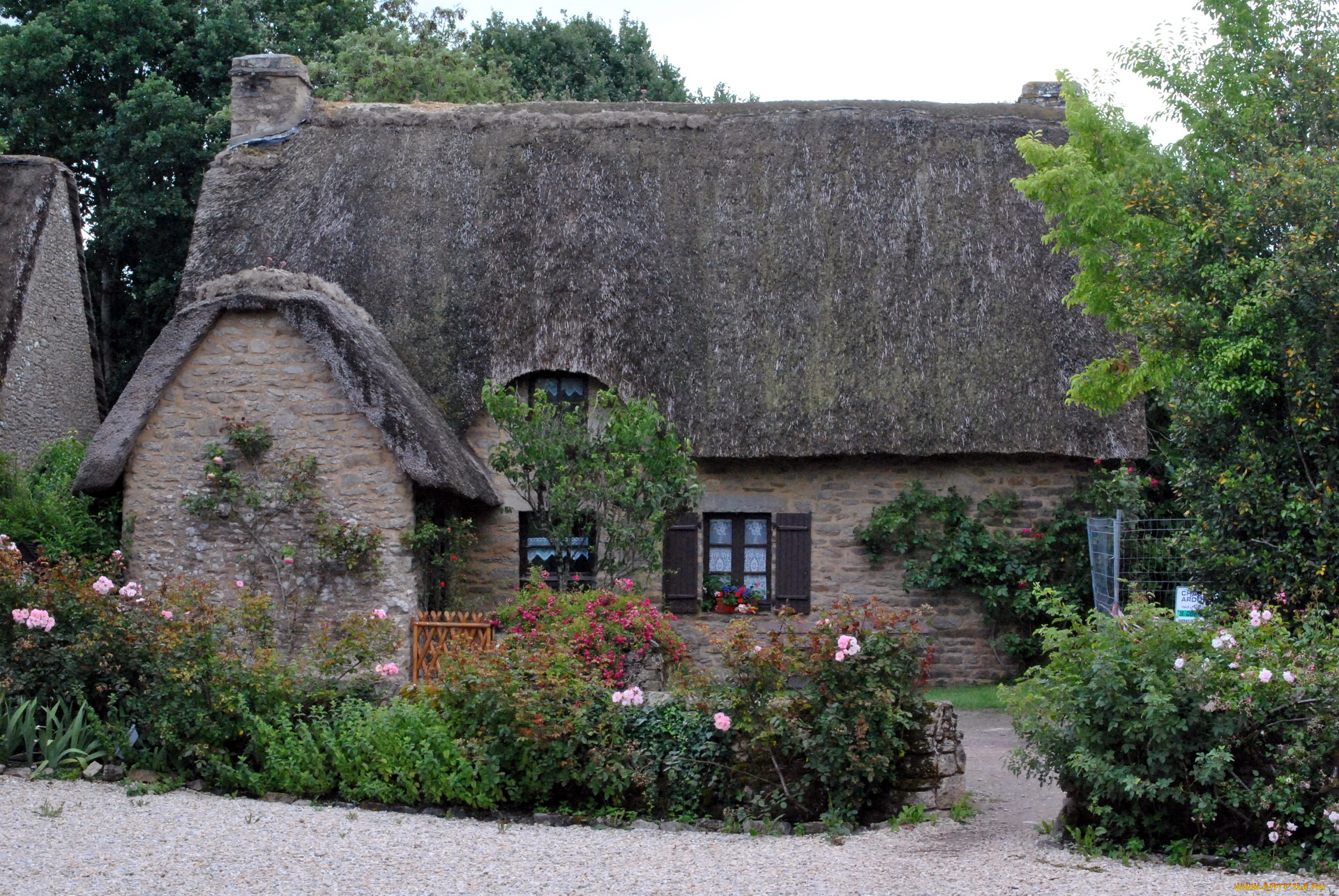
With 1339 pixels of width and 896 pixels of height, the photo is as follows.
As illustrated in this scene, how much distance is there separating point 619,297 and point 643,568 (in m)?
2.79

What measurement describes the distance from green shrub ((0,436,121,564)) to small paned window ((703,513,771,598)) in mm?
5540

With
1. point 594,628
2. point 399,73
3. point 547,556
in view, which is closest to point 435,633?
point 594,628

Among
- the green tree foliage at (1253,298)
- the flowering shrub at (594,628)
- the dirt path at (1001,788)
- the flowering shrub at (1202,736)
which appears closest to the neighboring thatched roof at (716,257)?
the flowering shrub at (594,628)

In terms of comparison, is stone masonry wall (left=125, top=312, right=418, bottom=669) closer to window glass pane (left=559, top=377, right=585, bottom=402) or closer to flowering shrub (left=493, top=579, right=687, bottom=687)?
flowering shrub (left=493, top=579, right=687, bottom=687)

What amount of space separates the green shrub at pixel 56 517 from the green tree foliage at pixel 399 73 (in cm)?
960

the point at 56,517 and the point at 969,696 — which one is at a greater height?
the point at 56,517

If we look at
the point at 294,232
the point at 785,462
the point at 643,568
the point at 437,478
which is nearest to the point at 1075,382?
the point at 785,462

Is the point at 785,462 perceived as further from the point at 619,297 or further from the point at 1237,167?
the point at 1237,167

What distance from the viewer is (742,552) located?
12.6 meters

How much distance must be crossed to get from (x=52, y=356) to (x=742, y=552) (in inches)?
310

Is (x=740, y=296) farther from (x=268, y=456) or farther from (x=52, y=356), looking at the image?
(x=52, y=356)

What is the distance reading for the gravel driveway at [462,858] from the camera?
5.35m

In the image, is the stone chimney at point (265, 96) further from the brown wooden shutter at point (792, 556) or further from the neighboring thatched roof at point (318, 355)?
the brown wooden shutter at point (792, 556)

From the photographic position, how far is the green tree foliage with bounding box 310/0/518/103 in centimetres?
1912
